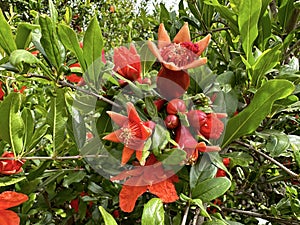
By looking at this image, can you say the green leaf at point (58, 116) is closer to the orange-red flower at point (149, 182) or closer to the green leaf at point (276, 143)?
the orange-red flower at point (149, 182)

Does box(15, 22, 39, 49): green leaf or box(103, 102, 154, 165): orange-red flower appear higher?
box(15, 22, 39, 49): green leaf

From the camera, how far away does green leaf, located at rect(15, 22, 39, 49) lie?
66 centimetres

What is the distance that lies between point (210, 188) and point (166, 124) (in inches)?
5.2

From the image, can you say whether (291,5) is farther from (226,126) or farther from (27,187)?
(27,187)

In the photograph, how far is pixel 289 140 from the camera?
2.40 ft

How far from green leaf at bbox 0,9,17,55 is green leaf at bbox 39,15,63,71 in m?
0.05

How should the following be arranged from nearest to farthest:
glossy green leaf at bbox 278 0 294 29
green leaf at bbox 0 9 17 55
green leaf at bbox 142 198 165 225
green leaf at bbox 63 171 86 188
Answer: green leaf at bbox 142 198 165 225 → green leaf at bbox 0 9 17 55 → green leaf at bbox 63 171 86 188 → glossy green leaf at bbox 278 0 294 29

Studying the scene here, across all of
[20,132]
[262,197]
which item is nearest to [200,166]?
[20,132]

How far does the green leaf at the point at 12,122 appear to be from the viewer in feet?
2.03

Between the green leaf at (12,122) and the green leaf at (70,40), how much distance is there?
10 centimetres

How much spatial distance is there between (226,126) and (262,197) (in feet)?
2.56

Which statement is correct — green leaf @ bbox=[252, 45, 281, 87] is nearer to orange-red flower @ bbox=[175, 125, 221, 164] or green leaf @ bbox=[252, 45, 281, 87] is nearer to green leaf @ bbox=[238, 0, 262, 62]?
green leaf @ bbox=[238, 0, 262, 62]

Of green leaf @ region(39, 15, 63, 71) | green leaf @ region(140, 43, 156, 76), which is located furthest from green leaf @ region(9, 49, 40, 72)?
green leaf @ region(140, 43, 156, 76)

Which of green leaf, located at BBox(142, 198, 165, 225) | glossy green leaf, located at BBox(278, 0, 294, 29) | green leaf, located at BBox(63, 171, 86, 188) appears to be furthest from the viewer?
glossy green leaf, located at BBox(278, 0, 294, 29)
